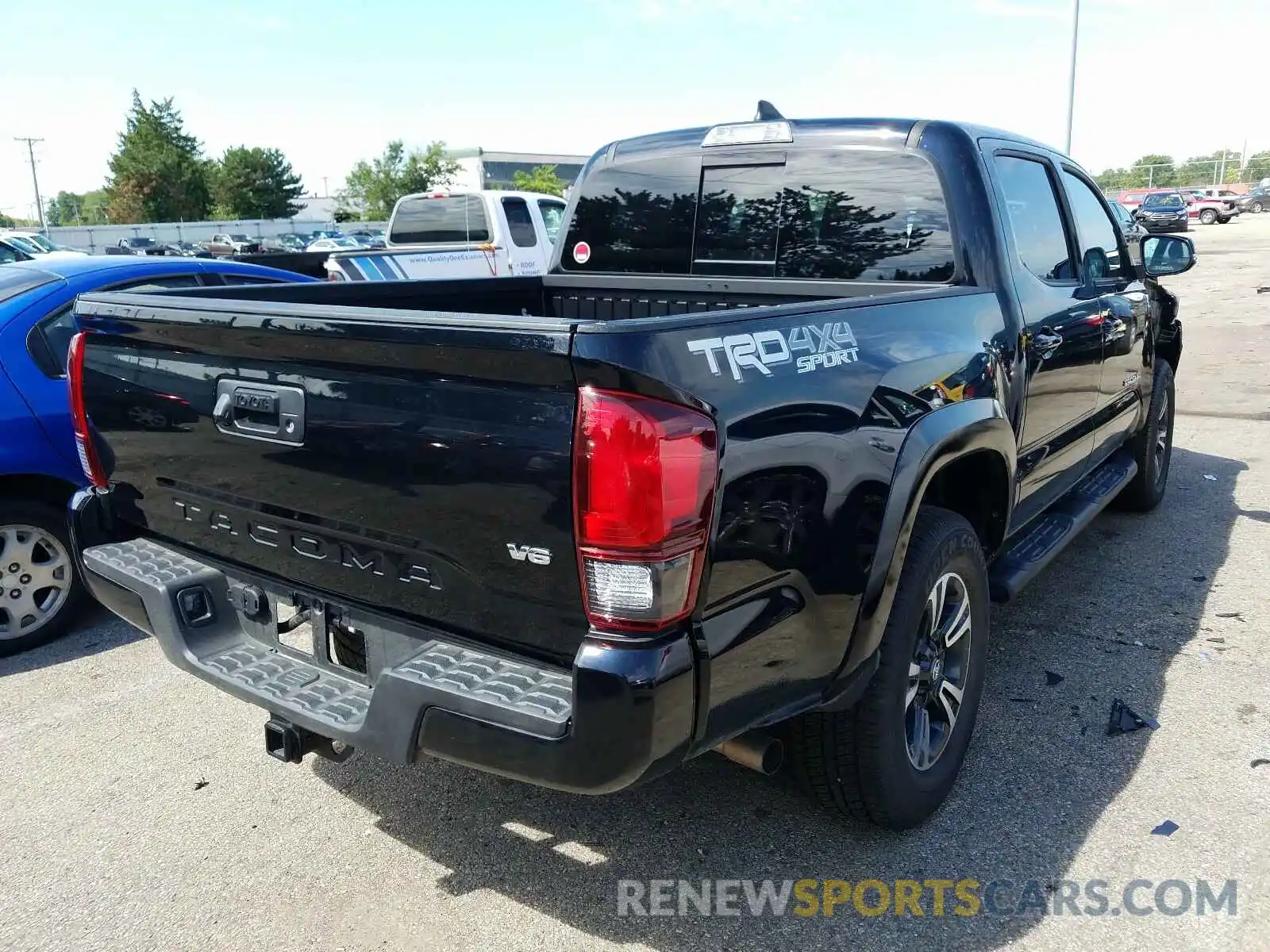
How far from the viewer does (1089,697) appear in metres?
3.64

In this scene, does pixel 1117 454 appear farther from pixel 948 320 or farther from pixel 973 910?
pixel 973 910

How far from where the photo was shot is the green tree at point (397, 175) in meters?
81.1

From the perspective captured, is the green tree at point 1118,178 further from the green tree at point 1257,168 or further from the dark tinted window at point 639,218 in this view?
the dark tinted window at point 639,218

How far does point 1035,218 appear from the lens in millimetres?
3809

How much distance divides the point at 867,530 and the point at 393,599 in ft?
3.77

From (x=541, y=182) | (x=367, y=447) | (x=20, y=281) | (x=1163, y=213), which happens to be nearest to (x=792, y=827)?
(x=367, y=447)

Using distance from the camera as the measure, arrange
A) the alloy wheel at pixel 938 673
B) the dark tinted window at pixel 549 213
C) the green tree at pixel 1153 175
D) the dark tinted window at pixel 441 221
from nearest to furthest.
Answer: the alloy wheel at pixel 938 673, the dark tinted window at pixel 441 221, the dark tinted window at pixel 549 213, the green tree at pixel 1153 175

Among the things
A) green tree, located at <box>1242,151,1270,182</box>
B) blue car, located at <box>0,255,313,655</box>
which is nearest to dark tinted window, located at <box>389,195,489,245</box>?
blue car, located at <box>0,255,313,655</box>

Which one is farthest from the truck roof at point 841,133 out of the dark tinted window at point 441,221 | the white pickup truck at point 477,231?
the dark tinted window at point 441,221

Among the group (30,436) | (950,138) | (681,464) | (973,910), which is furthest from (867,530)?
(30,436)

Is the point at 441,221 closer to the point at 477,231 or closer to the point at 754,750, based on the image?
the point at 477,231

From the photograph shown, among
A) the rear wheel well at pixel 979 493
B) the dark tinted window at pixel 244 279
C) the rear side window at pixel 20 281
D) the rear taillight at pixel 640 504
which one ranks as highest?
the rear side window at pixel 20 281

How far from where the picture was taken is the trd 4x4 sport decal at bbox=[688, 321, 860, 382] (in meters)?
2.01
